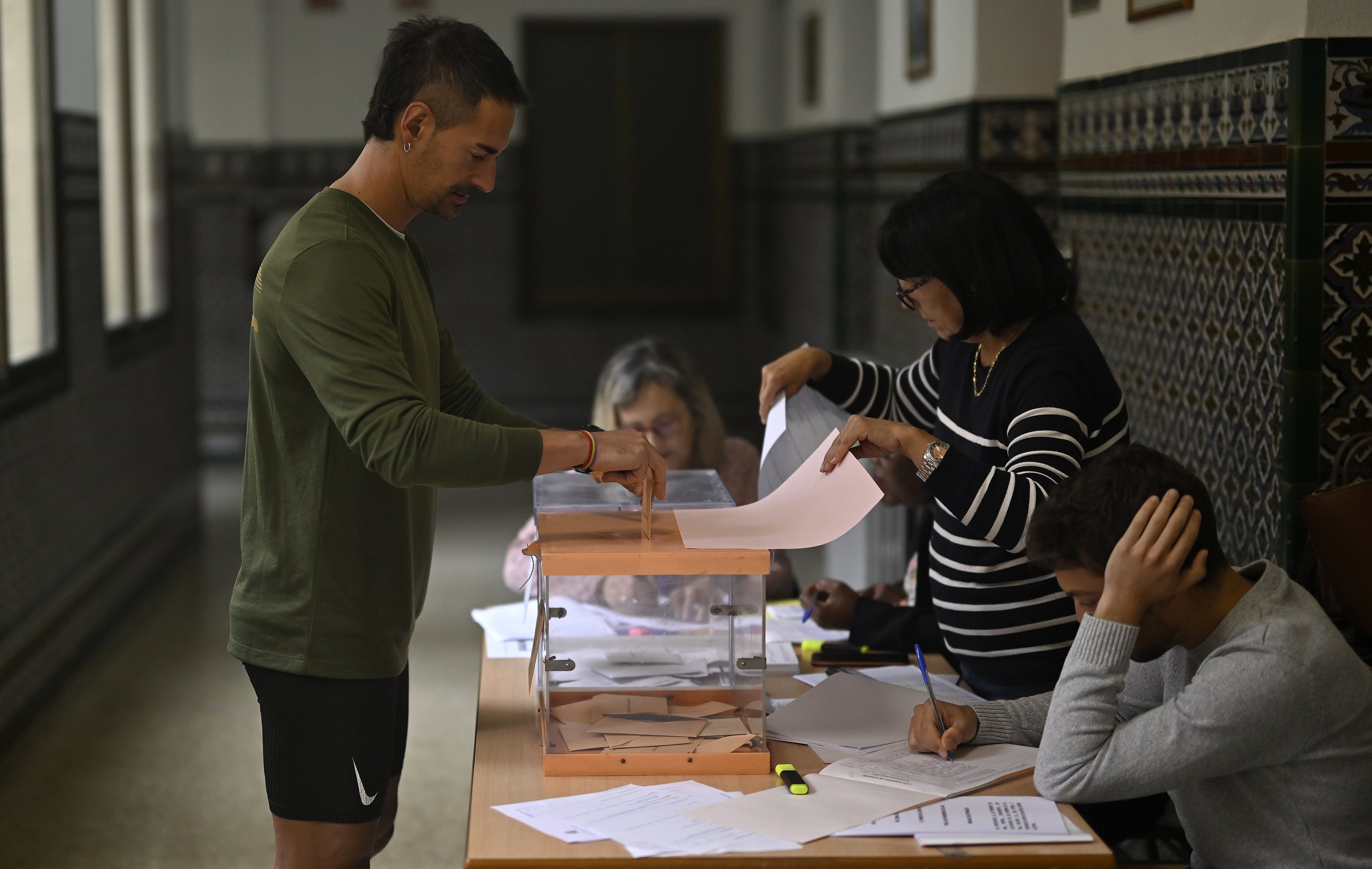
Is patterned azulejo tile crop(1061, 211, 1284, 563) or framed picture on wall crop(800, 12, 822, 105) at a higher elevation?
framed picture on wall crop(800, 12, 822, 105)

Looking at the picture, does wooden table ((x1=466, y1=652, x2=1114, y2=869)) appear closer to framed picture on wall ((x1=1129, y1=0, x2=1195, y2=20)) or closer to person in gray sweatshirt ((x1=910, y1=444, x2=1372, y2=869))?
person in gray sweatshirt ((x1=910, y1=444, x2=1372, y2=869))

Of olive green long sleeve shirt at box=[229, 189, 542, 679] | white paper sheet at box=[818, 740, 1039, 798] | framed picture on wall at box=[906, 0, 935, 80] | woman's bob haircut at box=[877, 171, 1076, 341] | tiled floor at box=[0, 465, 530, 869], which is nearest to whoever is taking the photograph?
olive green long sleeve shirt at box=[229, 189, 542, 679]

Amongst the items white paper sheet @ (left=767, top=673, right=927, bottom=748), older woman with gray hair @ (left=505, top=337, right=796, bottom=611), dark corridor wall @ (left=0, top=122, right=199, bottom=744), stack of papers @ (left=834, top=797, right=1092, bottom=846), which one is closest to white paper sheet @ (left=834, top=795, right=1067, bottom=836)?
stack of papers @ (left=834, top=797, right=1092, bottom=846)

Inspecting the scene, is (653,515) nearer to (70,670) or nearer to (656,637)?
(656,637)

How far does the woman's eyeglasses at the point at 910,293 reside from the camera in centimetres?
212

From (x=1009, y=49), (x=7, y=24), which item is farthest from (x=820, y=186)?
(x=7, y=24)

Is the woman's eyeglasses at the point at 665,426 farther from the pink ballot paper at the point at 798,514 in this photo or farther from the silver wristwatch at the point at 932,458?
the silver wristwatch at the point at 932,458

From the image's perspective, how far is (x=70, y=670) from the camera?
4.91 metres

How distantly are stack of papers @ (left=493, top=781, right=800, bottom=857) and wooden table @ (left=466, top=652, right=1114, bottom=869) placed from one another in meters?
0.01

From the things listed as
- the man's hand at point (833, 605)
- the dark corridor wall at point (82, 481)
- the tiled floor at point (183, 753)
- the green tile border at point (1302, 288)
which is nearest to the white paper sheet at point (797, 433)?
the man's hand at point (833, 605)

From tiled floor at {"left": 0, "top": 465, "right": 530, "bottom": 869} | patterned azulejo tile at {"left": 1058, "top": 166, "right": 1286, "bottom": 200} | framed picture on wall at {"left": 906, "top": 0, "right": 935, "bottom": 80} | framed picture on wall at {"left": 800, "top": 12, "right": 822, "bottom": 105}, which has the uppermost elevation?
framed picture on wall at {"left": 800, "top": 12, "right": 822, "bottom": 105}

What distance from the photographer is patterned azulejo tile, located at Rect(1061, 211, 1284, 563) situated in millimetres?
2367

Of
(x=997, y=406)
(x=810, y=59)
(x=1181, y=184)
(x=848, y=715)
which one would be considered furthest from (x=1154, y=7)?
(x=810, y=59)

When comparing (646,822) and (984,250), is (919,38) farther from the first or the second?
(646,822)
